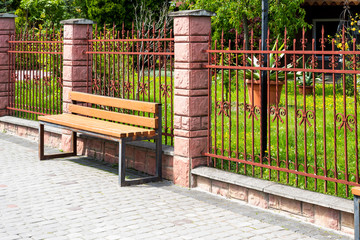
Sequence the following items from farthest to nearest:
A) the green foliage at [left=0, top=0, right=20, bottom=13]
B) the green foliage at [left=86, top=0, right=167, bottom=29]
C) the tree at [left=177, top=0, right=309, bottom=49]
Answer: the green foliage at [left=0, top=0, right=20, bottom=13] < the green foliage at [left=86, top=0, right=167, bottom=29] < the tree at [left=177, top=0, right=309, bottom=49]

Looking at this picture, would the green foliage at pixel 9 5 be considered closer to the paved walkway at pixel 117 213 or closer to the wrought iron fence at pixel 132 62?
the wrought iron fence at pixel 132 62

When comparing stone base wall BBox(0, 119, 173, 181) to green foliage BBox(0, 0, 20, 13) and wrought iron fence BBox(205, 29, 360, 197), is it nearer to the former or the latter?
wrought iron fence BBox(205, 29, 360, 197)

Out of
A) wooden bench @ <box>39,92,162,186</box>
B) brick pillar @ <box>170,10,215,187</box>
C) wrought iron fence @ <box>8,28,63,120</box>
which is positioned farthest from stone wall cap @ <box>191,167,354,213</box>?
wrought iron fence @ <box>8,28,63,120</box>

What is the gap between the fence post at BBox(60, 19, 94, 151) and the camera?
9.44m

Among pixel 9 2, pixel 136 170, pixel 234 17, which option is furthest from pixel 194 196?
pixel 9 2

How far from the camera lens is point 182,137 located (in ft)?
24.1

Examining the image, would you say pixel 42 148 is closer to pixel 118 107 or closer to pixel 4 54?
pixel 118 107

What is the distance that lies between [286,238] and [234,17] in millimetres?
11827

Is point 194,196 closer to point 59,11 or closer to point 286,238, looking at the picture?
point 286,238

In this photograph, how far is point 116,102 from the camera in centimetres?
821

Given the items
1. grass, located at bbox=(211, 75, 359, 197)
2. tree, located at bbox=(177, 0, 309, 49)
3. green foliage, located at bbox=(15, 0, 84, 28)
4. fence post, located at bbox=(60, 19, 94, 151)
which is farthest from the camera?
green foliage, located at bbox=(15, 0, 84, 28)

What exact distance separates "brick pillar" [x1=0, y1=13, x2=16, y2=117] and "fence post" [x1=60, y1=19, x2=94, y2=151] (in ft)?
8.17

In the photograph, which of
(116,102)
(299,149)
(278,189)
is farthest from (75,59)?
(278,189)

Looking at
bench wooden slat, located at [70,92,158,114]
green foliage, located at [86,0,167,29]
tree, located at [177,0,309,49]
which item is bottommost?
bench wooden slat, located at [70,92,158,114]
